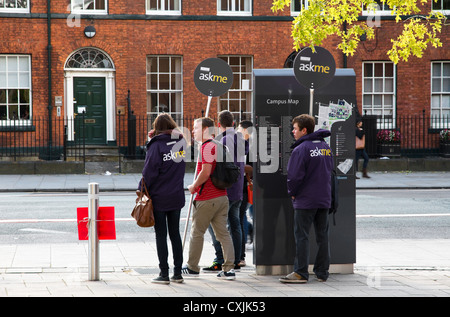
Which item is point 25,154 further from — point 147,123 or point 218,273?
point 218,273

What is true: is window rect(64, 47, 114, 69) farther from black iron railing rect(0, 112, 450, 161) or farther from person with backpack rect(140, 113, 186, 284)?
person with backpack rect(140, 113, 186, 284)

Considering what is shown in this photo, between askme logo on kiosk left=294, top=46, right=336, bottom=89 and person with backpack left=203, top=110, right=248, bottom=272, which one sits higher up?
askme logo on kiosk left=294, top=46, right=336, bottom=89

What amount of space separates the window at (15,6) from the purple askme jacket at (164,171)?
59.2 feet

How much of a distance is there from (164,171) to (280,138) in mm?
1489

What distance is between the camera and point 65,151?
2328cm

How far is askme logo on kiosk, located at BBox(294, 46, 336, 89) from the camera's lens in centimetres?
802

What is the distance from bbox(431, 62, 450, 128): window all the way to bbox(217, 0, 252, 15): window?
23.2 feet

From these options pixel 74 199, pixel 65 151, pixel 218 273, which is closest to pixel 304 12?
pixel 74 199

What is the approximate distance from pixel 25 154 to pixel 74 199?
7444 mm

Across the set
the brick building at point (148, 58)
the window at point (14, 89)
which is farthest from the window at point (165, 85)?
the window at point (14, 89)

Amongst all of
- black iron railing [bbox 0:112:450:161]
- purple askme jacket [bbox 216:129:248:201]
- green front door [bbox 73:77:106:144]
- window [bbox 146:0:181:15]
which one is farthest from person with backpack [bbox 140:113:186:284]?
window [bbox 146:0:181:15]

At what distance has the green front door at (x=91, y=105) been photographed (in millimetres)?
24547

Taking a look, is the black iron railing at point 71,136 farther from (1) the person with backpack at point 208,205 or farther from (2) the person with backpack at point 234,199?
(1) the person with backpack at point 208,205

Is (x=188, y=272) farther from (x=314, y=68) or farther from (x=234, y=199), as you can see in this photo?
(x=314, y=68)
